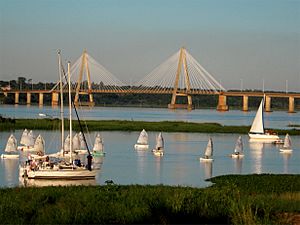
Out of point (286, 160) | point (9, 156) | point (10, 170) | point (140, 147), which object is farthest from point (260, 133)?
point (10, 170)

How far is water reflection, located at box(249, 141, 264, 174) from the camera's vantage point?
33.8 metres

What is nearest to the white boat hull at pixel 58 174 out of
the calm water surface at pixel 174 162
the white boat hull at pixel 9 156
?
the calm water surface at pixel 174 162

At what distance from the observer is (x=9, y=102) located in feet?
521

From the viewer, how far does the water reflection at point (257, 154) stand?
33.8 m

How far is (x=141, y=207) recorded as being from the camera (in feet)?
47.6

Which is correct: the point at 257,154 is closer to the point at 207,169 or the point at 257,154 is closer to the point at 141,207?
the point at 207,169

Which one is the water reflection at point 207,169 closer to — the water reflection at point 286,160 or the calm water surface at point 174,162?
the calm water surface at point 174,162

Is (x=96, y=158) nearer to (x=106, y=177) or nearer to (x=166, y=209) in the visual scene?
(x=106, y=177)

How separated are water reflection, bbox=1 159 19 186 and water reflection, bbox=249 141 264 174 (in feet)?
32.9

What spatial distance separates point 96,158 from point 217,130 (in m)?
26.7

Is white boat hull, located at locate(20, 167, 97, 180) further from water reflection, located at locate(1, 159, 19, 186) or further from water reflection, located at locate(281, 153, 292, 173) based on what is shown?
water reflection, located at locate(281, 153, 292, 173)

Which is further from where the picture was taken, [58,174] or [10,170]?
[10,170]

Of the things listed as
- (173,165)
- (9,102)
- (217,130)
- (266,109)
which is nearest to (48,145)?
(173,165)

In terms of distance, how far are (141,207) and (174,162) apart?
2069 cm
